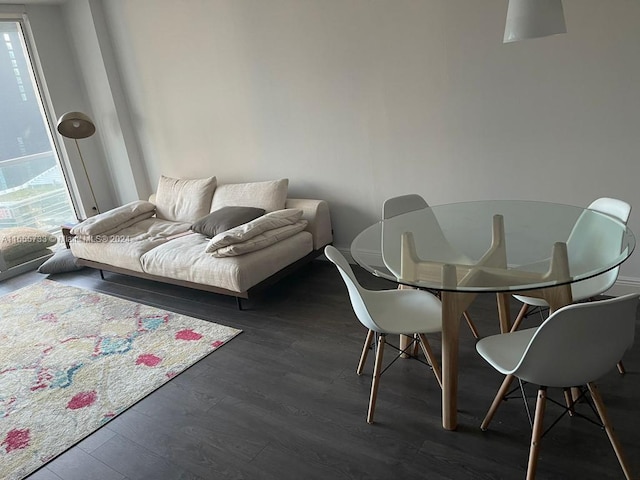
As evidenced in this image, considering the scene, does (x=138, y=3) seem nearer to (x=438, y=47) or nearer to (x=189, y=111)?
→ (x=189, y=111)

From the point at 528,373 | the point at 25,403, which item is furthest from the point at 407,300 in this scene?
the point at 25,403

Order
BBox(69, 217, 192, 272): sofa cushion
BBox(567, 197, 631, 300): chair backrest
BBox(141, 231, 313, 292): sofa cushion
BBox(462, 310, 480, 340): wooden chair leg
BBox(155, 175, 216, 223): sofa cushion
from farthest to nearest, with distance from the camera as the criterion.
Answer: BBox(155, 175, 216, 223): sofa cushion < BBox(69, 217, 192, 272): sofa cushion < BBox(141, 231, 313, 292): sofa cushion < BBox(462, 310, 480, 340): wooden chair leg < BBox(567, 197, 631, 300): chair backrest

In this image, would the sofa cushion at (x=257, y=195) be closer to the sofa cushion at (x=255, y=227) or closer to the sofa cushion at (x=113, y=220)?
the sofa cushion at (x=255, y=227)

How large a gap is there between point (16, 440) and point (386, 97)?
3.08 meters

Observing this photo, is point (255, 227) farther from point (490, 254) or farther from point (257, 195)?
point (490, 254)

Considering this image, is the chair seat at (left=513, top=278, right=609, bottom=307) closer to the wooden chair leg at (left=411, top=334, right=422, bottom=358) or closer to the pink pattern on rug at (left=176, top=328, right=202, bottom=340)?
the wooden chair leg at (left=411, top=334, right=422, bottom=358)

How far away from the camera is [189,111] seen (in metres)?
4.65

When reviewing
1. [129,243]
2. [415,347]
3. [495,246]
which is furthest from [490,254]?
[129,243]

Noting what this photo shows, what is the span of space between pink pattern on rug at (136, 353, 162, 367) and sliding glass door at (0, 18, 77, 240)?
10.4 ft

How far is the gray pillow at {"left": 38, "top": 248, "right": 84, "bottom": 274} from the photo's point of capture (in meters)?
4.69

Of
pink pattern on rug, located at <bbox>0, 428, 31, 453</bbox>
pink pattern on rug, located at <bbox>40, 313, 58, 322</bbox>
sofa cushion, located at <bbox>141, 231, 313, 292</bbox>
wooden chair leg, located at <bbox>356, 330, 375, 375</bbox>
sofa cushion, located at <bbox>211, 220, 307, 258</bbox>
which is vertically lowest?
pink pattern on rug, located at <bbox>0, 428, 31, 453</bbox>

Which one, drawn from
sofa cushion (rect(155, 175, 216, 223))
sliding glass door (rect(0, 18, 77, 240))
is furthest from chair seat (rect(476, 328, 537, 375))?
sliding glass door (rect(0, 18, 77, 240))

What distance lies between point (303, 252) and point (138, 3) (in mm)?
2949

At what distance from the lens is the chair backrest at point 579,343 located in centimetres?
144
